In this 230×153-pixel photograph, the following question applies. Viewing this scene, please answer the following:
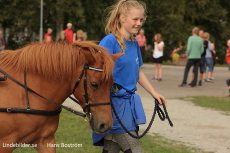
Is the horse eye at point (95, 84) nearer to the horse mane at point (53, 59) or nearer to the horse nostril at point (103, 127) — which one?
the horse mane at point (53, 59)

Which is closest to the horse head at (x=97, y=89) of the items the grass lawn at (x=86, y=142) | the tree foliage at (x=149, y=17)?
the grass lawn at (x=86, y=142)

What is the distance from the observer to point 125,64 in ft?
15.5

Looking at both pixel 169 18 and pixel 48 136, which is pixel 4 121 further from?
pixel 169 18

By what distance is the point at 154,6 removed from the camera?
3641 cm

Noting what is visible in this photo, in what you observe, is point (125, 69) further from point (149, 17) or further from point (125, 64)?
point (149, 17)

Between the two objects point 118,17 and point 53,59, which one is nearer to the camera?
point 53,59

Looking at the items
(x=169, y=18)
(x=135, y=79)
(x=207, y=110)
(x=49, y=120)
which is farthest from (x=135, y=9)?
(x=169, y=18)

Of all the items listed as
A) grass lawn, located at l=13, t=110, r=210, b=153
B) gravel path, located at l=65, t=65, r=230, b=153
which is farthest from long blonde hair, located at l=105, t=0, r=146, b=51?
gravel path, located at l=65, t=65, r=230, b=153

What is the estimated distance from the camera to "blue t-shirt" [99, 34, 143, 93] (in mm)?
4684

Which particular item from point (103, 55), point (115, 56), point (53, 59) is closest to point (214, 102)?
point (115, 56)

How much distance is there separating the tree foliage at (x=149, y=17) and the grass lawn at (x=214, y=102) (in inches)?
564

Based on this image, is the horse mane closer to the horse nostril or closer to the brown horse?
the brown horse

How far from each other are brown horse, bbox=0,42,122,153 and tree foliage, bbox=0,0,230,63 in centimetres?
2299

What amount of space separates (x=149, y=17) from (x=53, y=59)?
32.9m
